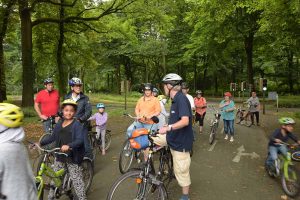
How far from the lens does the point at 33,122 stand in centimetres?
1591

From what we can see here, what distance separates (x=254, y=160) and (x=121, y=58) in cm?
4233

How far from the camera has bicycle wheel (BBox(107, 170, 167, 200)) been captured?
4891 millimetres

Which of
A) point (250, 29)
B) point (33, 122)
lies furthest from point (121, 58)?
point (33, 122)

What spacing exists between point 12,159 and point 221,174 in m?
6.26

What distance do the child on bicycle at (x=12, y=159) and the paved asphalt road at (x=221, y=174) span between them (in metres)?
3.60

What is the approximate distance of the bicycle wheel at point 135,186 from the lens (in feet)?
16.0

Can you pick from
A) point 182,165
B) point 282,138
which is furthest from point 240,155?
point 182,165

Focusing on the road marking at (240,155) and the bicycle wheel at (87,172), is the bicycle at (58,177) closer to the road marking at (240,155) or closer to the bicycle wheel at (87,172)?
the bicycle wheel at (87,172)

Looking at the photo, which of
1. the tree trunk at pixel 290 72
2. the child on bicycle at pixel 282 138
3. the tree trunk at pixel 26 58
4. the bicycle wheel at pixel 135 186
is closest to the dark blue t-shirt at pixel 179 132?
the bicycle wheel at pixel 135 186

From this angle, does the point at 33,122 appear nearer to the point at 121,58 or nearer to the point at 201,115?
the point at 201,115

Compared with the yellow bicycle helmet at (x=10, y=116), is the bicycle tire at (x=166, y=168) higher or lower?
lower

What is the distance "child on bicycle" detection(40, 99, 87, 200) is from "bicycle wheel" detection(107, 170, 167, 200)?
2.05ft

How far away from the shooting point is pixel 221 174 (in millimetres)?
8219

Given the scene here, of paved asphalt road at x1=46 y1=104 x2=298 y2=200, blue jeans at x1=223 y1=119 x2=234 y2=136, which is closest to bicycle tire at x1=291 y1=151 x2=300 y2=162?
paved asphalt road at x1=46 y1=104 x2=298 y2=200
